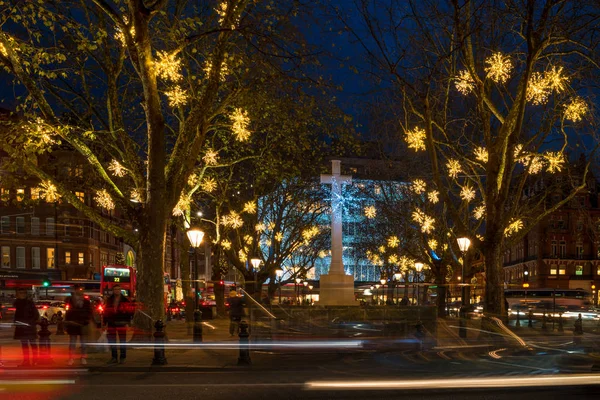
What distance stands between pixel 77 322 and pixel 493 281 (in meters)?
15.6

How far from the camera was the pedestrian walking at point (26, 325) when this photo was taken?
15.4m

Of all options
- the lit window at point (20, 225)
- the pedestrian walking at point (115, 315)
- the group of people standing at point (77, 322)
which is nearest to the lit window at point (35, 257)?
the lit window at point (20, 225)

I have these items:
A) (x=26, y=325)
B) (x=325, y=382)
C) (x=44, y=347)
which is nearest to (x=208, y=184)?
(x=44, y=347)

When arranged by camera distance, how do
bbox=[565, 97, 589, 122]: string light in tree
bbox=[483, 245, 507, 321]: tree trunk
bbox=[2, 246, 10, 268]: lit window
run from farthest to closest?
1. bbox=[2, 246, 10, 268]: lit window
2. bbox=[483, 245, 507, 321]: tree trunk
3. bbox=[565, 97, 589, 122]: string light in tree

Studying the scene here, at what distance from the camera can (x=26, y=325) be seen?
15391 mm

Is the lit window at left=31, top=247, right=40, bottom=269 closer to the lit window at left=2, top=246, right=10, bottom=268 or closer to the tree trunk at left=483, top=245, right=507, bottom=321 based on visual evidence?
the lit window at left=2, top=246, right=10, bottom=268

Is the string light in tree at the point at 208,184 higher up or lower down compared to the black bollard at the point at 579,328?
higher up

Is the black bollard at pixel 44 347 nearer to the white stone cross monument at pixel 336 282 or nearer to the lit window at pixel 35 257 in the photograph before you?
the white stone cross monument at pixel 336 282

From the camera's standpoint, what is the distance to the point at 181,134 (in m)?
22.4

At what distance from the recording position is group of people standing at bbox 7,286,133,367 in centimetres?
1546

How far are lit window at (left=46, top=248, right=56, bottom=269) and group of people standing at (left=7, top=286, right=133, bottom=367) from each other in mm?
65183

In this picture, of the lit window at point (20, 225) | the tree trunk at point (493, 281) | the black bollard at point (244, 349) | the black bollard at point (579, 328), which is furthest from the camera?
the lit window at point (20, 225)

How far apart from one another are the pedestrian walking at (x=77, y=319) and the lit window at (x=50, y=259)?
218ft

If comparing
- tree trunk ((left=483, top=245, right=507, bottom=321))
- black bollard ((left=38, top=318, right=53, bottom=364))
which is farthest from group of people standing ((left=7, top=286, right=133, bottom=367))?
tree trunk ((left=483, top=245, right=507, bottom=321))
